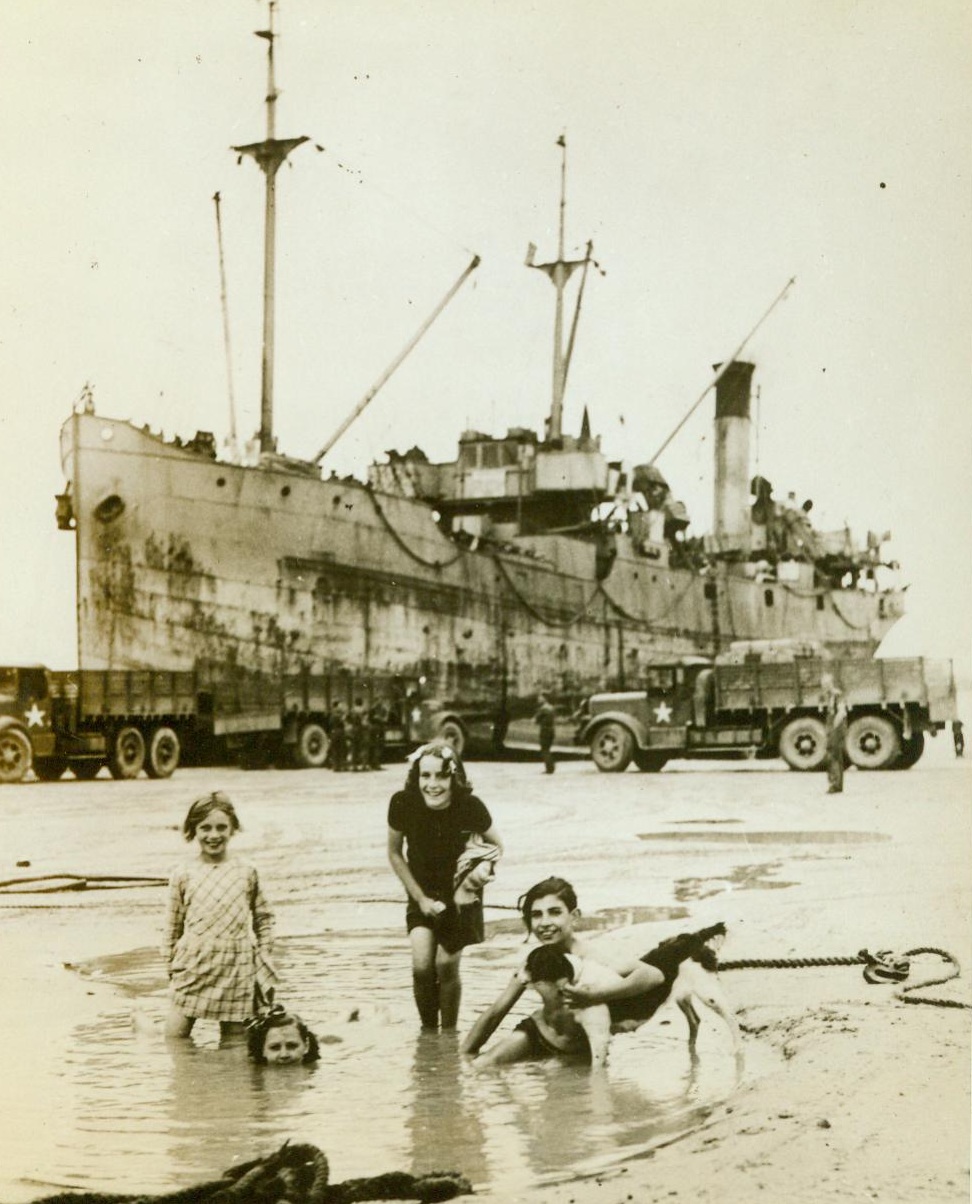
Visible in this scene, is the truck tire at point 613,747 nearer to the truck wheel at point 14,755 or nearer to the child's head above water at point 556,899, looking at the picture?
the truck wheel at point 14,755

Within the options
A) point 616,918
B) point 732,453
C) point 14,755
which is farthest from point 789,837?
point 14,755

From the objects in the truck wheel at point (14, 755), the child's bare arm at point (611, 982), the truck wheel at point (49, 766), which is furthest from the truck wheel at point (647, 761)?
the child's bare arm at point (611, 982)

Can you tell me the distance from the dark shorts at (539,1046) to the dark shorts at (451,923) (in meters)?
0.40

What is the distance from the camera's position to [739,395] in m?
7.50

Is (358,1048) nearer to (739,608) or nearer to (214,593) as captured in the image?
(214,593)

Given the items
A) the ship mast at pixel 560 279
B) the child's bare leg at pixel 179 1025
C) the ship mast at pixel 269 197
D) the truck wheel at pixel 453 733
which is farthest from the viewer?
the truck wheel at pixel 453 733

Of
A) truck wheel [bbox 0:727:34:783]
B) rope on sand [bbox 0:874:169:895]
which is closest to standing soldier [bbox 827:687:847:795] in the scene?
rope on sand [bbox 0:874:169:895]

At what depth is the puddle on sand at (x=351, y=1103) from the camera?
4.63 metres

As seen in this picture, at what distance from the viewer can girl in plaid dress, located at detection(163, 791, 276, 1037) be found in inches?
217

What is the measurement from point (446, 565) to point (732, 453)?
3.24 m

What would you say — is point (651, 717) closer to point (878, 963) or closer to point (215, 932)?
point (878, 963)

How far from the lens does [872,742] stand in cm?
1160

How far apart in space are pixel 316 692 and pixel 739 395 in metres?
3.36

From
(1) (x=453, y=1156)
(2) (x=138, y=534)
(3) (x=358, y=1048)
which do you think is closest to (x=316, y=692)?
(2) (x=138, y=534)
